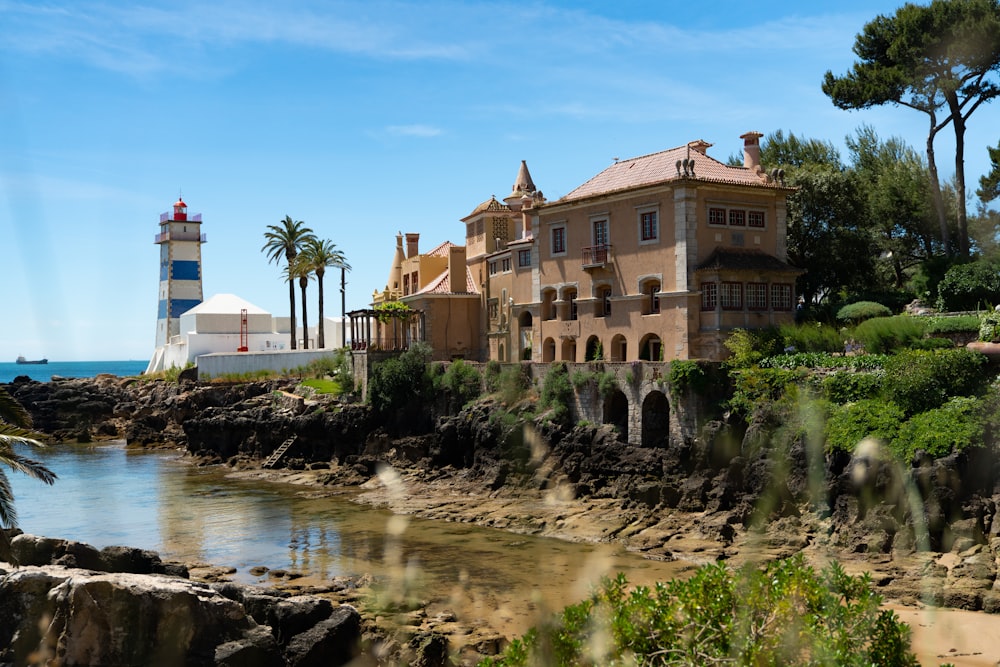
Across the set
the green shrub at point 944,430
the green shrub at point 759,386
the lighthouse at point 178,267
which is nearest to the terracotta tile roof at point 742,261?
the green shrub at point 759,386

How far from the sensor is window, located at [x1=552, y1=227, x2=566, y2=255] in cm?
4884

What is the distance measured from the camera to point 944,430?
2889 centimetres

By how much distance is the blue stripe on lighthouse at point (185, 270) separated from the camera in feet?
315

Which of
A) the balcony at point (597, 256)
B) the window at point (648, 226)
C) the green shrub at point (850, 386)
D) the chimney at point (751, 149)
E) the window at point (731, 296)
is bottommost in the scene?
the green shrub at point (850, 386)

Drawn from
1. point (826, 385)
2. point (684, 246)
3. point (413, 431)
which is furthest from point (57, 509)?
point (826, 385)

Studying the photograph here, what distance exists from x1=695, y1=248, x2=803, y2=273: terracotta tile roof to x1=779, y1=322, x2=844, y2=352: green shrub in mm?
3959

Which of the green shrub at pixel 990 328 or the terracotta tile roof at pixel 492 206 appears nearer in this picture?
the green shrub at pixel 990 328

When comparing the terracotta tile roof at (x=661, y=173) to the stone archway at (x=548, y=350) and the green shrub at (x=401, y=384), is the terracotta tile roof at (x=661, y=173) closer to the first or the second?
the stone archway at (x=548, y=350)

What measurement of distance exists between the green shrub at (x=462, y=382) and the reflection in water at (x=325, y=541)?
332 inches

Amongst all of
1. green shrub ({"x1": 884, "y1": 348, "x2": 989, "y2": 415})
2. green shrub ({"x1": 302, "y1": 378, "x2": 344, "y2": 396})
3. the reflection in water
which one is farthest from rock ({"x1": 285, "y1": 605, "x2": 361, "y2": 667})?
green shrub ({"x1": 302, "y1": 378, "x2": 344, "y2": 396})

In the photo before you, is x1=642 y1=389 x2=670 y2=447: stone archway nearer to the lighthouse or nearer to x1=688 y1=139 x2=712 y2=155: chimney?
x1=688 y1=139 x2=712 y2=155: chimney

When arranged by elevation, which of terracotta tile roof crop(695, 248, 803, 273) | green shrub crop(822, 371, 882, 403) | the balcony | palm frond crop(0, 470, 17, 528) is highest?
the balcony

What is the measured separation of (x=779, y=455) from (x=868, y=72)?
75.5 feet

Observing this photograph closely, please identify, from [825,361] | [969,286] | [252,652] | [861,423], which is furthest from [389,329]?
[252,652]
